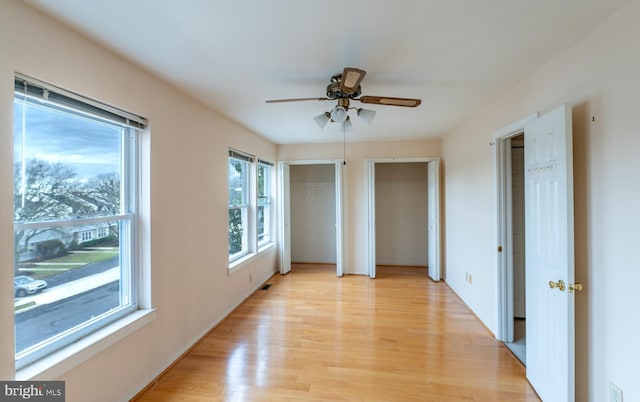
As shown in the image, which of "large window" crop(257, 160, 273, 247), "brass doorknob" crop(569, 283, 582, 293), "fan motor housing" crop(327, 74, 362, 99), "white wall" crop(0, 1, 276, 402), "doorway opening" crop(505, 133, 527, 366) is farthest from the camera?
"large window" crop(257, 160, 273, 247)

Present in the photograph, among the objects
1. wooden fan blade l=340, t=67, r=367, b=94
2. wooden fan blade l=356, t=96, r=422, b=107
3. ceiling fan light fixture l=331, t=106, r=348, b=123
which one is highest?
wooden fan blade l=340, t=67, r=367, b=94

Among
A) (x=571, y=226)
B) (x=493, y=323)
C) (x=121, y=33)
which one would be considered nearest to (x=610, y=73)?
(x=571, y=226)

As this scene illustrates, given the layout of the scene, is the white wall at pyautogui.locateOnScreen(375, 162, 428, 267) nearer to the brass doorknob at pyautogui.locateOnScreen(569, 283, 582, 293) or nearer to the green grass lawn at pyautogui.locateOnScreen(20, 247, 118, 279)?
the brass doorknob at pyautogui.locateOnScreen(569, 283, 582, 293)

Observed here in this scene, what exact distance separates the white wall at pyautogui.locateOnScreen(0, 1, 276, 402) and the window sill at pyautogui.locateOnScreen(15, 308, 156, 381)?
55 millimetres

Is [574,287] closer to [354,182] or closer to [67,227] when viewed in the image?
[67,227]

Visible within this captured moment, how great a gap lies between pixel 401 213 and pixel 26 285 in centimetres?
534

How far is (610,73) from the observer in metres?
1.52

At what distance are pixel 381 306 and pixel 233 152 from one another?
2810 mm

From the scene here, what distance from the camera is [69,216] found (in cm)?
167

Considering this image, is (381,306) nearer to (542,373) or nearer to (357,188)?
(542,373)

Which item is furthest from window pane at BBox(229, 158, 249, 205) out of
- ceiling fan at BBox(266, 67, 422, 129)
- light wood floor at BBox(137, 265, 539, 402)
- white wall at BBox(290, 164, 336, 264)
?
white wall at BBox(290, 164, 336, 264)

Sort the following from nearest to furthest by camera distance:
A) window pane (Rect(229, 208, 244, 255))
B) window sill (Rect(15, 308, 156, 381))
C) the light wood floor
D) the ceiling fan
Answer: window sill (Rect(15, 308, 156, 381)) < the ceiling fan < the light wood floor < window pane (Rect(229, 208, 244, 255))

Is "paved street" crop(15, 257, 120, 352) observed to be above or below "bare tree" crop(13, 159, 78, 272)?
below

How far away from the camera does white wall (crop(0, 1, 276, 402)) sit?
51.6 inches
